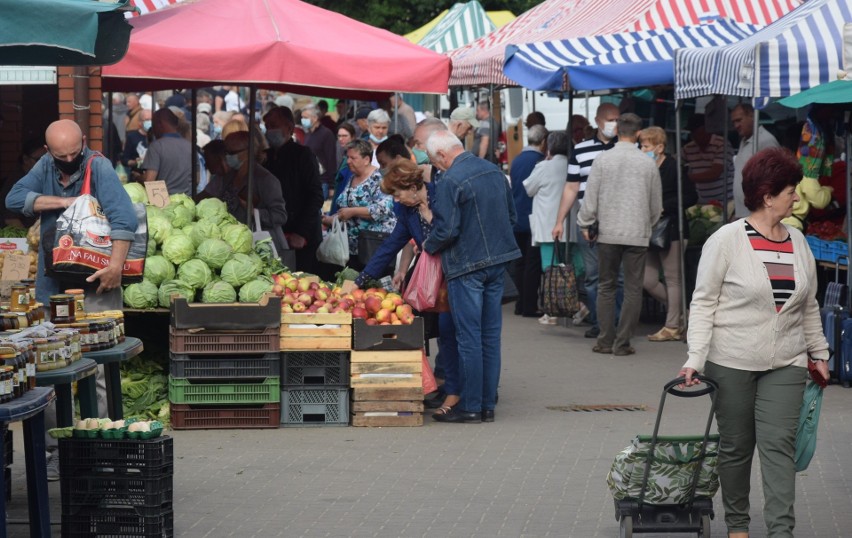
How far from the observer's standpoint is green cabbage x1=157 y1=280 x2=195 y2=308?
376 inches

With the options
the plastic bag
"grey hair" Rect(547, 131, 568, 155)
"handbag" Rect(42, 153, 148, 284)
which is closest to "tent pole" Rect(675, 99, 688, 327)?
"grey hair" Rect(547, 131, 568, 155)

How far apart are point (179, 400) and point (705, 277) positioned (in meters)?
4.43

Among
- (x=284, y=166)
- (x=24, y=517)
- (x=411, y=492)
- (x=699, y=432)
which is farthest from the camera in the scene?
(x=284, y=166)

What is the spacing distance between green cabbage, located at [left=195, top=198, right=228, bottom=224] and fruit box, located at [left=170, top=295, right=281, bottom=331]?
52.1 inches

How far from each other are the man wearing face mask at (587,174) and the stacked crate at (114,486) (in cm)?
789

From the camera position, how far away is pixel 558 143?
1472 centimetres

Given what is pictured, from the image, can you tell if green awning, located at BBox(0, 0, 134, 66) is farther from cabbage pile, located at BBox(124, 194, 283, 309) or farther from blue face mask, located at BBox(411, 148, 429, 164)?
blue face mask, located at BBox(411, 148, 429, 164)

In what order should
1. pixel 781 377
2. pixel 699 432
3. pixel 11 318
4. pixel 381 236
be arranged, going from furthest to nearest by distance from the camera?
pixel 381 236, pixel 699 432, pixel 11 318, pixel 781 377

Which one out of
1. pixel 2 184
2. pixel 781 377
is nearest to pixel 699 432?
pixel 781 377

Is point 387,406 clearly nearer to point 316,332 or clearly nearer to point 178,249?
point 316,332

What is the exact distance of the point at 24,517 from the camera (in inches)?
274

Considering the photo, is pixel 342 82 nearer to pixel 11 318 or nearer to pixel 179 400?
pixel 179 400

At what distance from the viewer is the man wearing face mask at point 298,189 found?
13.6 m

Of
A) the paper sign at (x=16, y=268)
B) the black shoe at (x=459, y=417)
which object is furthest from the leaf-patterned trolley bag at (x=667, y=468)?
the paper sign at (x=16, y=268)
